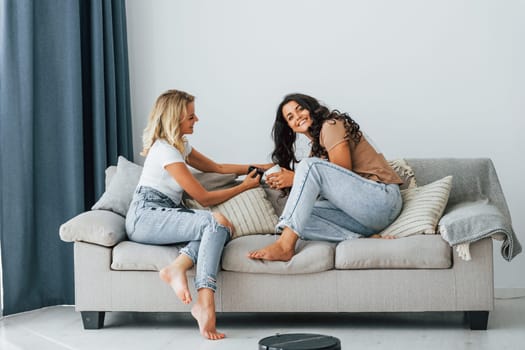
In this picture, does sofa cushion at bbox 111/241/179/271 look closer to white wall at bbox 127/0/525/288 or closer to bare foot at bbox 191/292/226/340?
bare foot at bbox 191/292/226/340

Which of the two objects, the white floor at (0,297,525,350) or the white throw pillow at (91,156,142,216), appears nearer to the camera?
the white floor at (0,297,525,350)

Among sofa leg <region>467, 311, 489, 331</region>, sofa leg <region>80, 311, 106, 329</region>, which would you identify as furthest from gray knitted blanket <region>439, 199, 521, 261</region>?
sofa leg <region>80, 311, 106, 329</region>

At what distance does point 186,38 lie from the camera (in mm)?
4742

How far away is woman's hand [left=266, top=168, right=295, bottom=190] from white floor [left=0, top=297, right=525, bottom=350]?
2.03 feet

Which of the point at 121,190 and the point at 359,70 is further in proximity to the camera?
the point at 359,70

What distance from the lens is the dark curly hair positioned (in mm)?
3684

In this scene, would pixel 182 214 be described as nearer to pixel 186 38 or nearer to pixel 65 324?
pixel 65 324

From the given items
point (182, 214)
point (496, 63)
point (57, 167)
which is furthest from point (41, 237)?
point (496, 63)

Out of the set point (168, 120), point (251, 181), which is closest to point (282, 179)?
point (251, 181)

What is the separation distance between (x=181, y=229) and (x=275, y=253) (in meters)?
0.42

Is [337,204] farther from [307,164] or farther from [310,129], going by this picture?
[310,129]

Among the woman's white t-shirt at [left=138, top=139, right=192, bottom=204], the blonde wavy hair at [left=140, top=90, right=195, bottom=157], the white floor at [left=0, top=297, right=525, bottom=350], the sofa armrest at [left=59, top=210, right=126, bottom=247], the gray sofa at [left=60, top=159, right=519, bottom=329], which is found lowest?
the white floor at [left=0, top=297, right=525, bottom=350]

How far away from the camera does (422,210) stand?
3500 mm

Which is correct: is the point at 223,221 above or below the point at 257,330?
above
